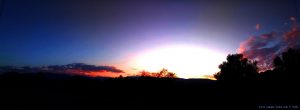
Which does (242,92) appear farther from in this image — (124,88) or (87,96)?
(87,96)

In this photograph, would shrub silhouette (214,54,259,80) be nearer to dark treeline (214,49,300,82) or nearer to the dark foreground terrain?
dark treeline (214,49,300,82)

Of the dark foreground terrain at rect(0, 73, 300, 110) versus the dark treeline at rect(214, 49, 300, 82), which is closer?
the dark foreground terrain at rect(0, 73, 300, 110)

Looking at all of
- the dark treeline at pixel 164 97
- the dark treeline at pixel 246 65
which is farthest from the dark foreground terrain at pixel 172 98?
the dark treeline at pixel 246 65

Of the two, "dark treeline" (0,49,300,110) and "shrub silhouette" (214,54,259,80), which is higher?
"shrub silhouette" (214,54,259,80)

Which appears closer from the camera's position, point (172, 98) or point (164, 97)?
point (172, 98)

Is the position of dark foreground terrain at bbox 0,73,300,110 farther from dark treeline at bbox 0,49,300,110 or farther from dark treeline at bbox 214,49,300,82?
dark treeline at bbox 214,49,300,82

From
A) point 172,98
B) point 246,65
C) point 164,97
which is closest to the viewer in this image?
point 172,98

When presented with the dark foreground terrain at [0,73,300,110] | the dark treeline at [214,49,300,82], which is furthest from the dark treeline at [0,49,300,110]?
the dark treeline at [214,49,300,82]

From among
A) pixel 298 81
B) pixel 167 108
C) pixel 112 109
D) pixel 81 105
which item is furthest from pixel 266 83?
pixel 81 105

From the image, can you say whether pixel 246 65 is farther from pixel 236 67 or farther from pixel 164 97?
pixel 164 97

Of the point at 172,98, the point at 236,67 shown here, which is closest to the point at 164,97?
the point at 172,98

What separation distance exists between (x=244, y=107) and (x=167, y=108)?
28.5 feet

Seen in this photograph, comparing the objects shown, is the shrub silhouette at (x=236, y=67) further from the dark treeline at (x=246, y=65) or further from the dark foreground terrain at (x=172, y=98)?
the dark foreground terrain at (x=172, y=98)

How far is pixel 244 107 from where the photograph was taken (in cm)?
2327
